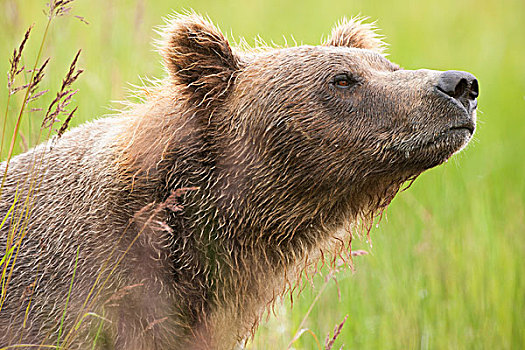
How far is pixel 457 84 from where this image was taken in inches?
115

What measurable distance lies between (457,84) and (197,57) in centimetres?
122

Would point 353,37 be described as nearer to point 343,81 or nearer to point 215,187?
point 343,81

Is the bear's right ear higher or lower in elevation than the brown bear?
higher

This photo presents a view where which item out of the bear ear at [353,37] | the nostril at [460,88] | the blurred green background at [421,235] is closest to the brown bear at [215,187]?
the nostril at [460,88]

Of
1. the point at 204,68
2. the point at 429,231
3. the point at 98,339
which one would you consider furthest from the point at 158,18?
the point at 98,339

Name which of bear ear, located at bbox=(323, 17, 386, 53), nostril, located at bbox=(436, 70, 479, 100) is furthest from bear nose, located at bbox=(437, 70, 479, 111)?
bear ear, located at bbox=(323, 17, 386, 53)

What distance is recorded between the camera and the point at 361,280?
5.03 m

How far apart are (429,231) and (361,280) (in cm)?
67

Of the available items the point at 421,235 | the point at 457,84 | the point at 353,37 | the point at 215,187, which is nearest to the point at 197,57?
the point at 215,187

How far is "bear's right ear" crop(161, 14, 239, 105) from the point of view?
128 inches

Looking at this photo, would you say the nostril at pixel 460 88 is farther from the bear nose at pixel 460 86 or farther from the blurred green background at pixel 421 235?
the blurred green background at pixel 421 235

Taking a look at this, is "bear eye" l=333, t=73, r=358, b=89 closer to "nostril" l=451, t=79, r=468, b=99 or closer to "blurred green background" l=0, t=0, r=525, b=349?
"nostril" l=451, t=79, r=468, b=99

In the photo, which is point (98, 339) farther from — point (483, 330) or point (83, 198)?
point (483, 330)

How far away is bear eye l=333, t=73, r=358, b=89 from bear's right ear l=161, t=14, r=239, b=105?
51 centimetres
